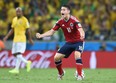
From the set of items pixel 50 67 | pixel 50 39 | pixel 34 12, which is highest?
pixel 34 12

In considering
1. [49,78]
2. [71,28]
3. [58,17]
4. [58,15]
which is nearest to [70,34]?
[71,28]

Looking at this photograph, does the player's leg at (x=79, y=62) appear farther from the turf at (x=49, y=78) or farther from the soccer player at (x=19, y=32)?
the soccer player at (x=19, y=32)

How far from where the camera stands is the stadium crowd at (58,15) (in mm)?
24733

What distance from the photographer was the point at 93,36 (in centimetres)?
2438

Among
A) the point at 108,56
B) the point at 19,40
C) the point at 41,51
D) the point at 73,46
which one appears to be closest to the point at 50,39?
the point at 41,51

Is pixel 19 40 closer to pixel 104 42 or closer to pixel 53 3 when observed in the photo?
pixel 104 42

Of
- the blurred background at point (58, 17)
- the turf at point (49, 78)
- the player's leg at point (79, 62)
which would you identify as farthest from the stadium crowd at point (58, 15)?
the player's leg at point (79, 62)

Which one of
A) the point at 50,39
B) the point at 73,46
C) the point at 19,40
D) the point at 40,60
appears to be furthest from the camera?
the point at 50,39

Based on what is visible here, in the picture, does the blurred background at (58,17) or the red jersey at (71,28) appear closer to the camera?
the red jersey at (71,28)

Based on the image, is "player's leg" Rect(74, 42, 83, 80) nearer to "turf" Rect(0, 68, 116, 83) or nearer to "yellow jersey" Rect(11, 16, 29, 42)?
"turf" Rect(0, 68, 116, 83)

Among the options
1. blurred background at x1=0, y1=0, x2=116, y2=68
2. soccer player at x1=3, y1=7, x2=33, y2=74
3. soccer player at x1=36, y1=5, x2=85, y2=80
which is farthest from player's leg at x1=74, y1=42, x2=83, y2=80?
blurred background at x1=0, y1=0, x2=116, y2=68

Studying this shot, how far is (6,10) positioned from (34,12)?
1.63 metres

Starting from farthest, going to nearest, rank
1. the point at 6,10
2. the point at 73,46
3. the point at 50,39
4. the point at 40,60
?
the point at 6,10, the point at 50,39, the point at 40,60, the point at 73,46

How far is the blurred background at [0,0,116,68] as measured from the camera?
23.8m
